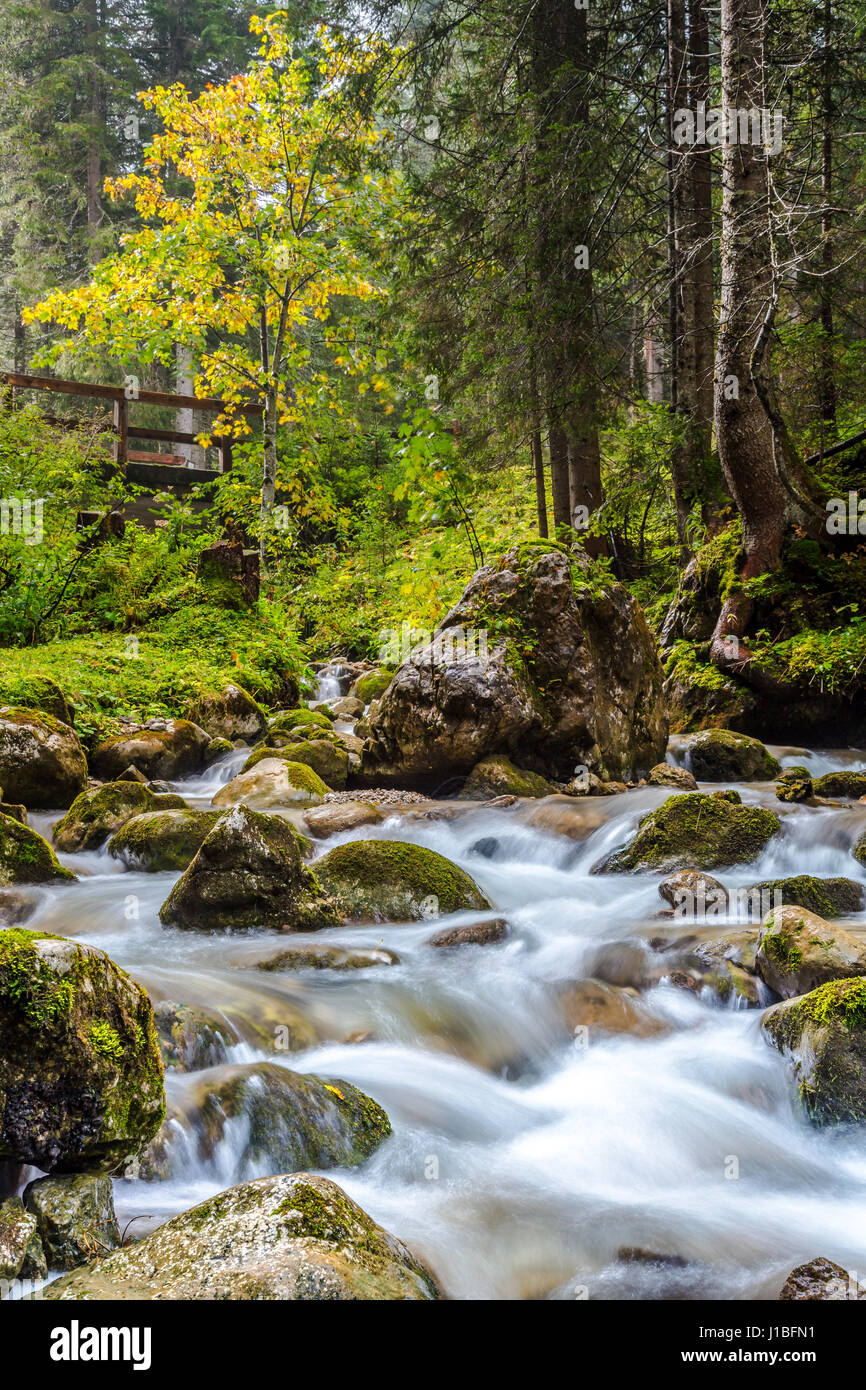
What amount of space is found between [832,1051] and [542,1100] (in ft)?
4.36

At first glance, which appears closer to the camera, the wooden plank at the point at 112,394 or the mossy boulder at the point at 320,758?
the mossy boulder at the point at 320,758

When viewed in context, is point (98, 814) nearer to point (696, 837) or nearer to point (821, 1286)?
point (696, 837)

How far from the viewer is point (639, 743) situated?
900cm

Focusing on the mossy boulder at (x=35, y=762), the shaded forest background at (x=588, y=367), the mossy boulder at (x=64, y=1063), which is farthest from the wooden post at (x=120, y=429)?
the mossy boulder at (x=64, y=1063)

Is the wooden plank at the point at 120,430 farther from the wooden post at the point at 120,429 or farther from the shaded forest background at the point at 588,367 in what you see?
the shaded forest background at the point at 588,367

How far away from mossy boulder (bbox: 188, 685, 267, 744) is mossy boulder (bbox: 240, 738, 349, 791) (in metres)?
1.83

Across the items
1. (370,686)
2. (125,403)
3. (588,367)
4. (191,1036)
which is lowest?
(191,1036)

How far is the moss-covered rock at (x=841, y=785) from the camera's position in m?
7.52

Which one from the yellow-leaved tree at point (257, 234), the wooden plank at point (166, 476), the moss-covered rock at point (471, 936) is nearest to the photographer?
the moss-covered rock at point (471, 936)

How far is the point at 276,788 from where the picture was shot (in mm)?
7949

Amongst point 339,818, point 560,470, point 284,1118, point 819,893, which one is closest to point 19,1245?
point 284,1118

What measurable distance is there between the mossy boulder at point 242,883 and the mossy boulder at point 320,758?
323 cm

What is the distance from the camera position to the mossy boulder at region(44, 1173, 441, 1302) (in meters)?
1.98

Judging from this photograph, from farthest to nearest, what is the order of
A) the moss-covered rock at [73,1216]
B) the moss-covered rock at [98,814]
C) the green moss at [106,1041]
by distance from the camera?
the moss-covered rock at [98,814] → the green moss at [106,1041] → the moss-covered rock at [73,1216]
